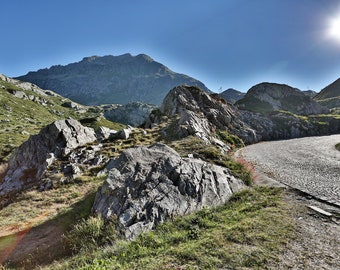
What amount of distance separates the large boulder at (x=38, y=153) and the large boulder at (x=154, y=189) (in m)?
17.7

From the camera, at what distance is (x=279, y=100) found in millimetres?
132000

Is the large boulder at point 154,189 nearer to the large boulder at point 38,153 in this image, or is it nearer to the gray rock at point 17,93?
the large boulder at point 38,153

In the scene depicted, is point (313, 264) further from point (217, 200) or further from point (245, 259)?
point (217, 200)

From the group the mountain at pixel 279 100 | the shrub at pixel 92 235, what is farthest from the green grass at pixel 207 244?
the mountain at pixel 279 100

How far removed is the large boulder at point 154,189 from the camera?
10.9 meters

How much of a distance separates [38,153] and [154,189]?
85.9 feet

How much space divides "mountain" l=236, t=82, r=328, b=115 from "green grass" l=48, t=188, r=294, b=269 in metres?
116

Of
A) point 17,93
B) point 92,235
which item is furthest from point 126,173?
point 17,93

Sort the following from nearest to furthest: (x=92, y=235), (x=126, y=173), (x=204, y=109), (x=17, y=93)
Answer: (x=92, y=235) < (x=126, y=173) < (x=204, y=109) < (x=17, y=93)

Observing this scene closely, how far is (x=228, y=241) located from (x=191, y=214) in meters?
3.49

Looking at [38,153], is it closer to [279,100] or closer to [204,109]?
[204,109]

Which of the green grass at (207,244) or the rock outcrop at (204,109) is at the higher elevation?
the rock outcrop at (204,109)

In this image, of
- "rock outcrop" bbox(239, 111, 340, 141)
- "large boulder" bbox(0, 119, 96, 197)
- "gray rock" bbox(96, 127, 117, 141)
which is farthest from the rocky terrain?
"rock outcrop" bbox(239, 111, 340, 141)

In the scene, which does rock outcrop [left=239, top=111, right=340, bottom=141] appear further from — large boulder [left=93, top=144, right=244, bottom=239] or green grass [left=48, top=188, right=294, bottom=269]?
green grass [left=48, top=188, right=294, bottom=269]
